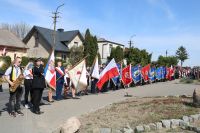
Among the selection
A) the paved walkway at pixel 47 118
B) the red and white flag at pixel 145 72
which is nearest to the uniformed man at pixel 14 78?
the paved walkway at pixel 47 118

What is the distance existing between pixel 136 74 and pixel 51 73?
1304cm

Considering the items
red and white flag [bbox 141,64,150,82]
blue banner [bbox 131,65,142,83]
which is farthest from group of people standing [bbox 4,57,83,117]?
red and white flag [bbox 141,64,150,82]

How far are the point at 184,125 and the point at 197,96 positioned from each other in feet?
10.7

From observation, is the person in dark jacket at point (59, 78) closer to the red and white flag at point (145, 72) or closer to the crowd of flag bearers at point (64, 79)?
the crowd of flag bearers at point (64, 79)

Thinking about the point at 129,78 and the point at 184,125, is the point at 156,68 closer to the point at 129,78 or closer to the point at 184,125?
the point at 129,78

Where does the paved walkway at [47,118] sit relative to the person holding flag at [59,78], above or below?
below

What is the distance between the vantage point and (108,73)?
2150 centimetres

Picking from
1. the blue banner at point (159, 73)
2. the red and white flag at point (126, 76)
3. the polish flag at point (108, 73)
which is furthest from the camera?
the blue banner at point (159, 73)

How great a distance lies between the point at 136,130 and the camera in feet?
30.0

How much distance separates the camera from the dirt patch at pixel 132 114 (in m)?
10.3

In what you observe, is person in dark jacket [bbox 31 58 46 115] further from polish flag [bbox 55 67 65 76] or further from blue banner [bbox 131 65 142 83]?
blue banner [bbox 131 65 142 83]

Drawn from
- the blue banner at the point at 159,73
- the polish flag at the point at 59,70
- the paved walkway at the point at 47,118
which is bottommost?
the paved walkway at the point at 47,118

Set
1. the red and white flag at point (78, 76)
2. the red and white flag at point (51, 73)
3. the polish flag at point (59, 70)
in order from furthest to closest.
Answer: the red and white flag at point (78, 76) < the polish flag at point (59, 70) < the red and white flag at point (51, 73)

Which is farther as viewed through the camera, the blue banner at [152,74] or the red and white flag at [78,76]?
the blue banner at [152,74]
